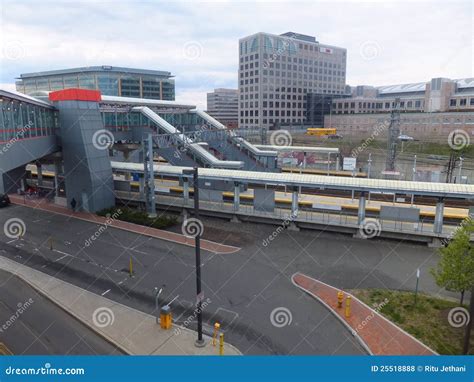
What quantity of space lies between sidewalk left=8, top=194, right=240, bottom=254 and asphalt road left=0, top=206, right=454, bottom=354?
581 mm

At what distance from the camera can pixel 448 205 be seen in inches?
825

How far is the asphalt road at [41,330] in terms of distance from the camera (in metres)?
9.69

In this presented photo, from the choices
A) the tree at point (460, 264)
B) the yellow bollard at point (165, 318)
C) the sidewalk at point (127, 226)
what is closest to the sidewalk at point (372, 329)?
the tree at point (460, 264)

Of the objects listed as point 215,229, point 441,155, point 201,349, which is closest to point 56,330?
point 201,349

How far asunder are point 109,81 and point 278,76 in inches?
1460

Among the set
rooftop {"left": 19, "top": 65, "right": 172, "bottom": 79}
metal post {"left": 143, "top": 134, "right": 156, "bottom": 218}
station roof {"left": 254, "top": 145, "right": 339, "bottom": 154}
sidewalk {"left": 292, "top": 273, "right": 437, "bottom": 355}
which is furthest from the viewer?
rooftop {"left": 19, "top": 65, "right": 172, "bottom": 79}

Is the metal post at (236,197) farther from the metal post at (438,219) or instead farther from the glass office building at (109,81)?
the glass office building at (109,81)

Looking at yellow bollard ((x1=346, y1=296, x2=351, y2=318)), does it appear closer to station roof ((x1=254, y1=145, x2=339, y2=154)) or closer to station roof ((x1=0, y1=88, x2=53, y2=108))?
station roof ((x1=0, y1=88, x2=53, y2=108))

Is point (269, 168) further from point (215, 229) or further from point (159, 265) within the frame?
point (159, 265)

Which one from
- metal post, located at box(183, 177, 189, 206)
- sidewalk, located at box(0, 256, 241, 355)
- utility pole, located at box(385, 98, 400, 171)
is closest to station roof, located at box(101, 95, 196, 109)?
metal post, located at box(183, 177, 189, 206)

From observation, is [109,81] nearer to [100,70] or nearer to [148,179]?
[100,70]

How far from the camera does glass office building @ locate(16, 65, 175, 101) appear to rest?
269ft

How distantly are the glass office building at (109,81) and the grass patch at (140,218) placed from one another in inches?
2619

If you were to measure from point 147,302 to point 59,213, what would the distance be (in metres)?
13.4
